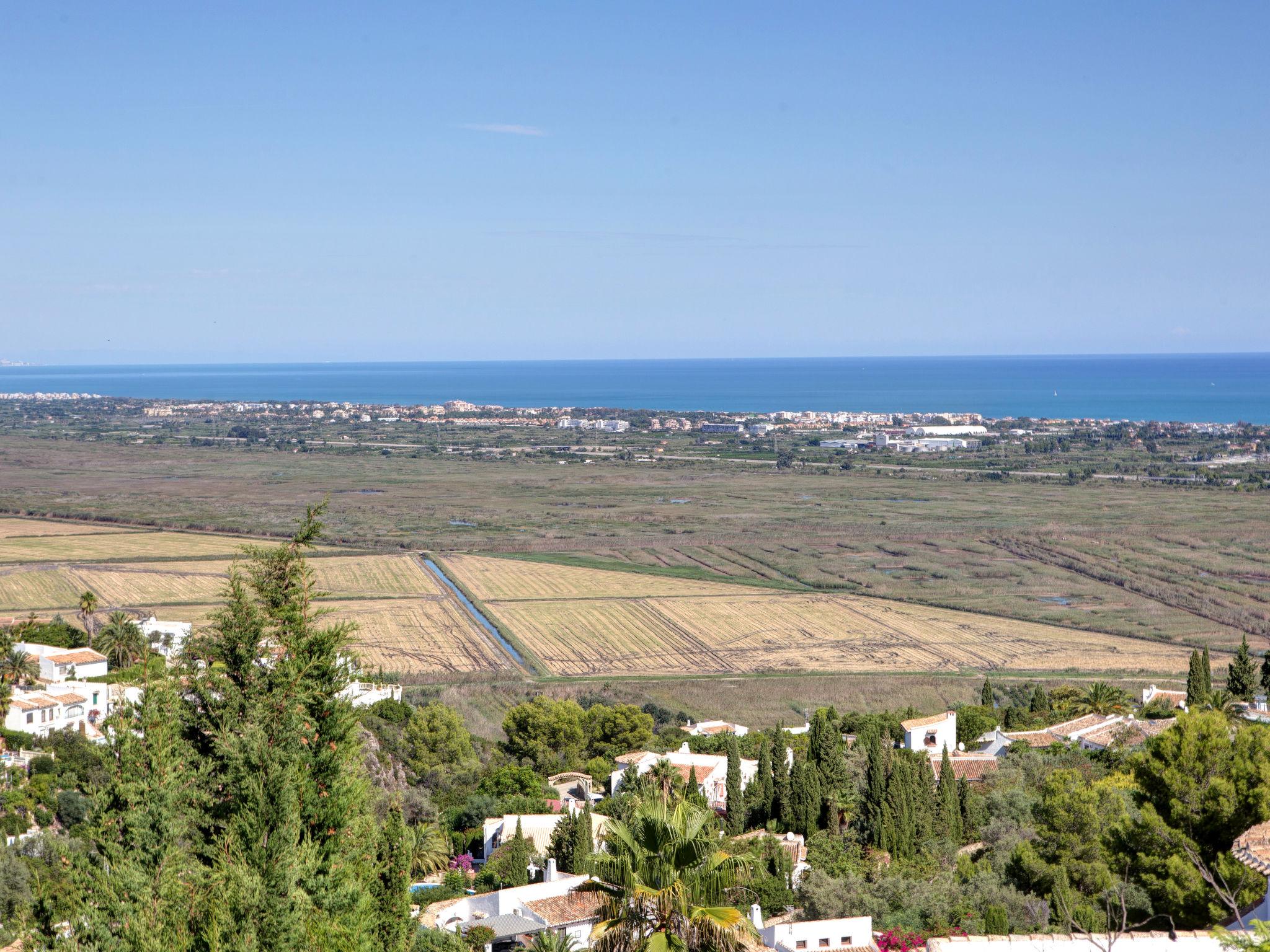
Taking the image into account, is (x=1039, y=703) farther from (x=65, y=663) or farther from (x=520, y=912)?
(x=65, y=663)

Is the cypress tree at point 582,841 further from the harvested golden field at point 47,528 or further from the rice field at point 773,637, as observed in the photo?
the harvested golden field at point 47,528

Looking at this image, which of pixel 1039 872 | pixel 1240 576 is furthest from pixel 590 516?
pixel 1039 872

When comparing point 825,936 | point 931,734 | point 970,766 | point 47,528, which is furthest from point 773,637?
point 47,528

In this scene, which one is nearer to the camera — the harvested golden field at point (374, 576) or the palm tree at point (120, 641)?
the palm tree at point (120, 641)

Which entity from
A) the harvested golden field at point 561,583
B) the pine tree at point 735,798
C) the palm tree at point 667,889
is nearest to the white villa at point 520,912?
the pine tree at point 735,798

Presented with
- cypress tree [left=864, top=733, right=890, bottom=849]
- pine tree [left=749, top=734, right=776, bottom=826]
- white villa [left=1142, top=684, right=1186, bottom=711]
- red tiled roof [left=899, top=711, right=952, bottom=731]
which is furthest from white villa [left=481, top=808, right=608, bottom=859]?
white villa [left=1142, top=684, right=1186, bottom=711]

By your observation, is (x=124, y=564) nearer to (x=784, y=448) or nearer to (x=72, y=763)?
Answer: (x=72, y=763)
